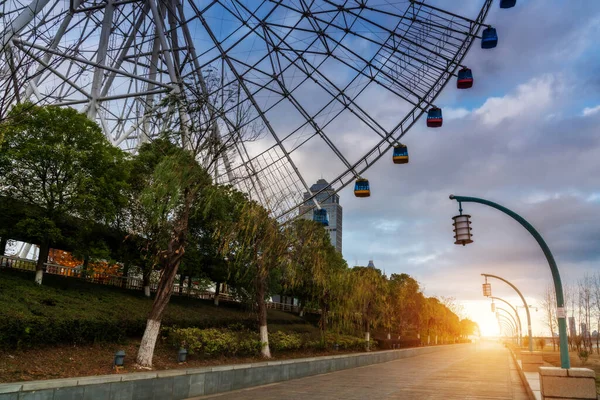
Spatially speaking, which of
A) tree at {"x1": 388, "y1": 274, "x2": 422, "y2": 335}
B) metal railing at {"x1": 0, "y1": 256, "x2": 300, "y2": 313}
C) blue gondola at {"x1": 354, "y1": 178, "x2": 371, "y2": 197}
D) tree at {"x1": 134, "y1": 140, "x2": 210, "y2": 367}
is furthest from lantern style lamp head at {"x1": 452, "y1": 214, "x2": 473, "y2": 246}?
tree at {"x1": 388, "y1": 274, "x2": 422, "y2": 335}

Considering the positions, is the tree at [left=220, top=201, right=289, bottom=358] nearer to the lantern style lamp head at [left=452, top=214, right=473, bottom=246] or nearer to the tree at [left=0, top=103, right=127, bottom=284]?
the tree at [left=0, top=103, right=127, bottom=284]

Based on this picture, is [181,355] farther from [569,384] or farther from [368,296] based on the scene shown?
[368,296]

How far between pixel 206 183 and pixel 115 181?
23.1ft

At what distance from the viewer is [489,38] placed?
22.4 m

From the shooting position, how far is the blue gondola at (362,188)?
24.7m

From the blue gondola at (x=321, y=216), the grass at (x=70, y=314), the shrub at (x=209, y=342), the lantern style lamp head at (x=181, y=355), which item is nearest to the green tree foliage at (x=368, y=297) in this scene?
the blue gondola at (x=321, y=216)

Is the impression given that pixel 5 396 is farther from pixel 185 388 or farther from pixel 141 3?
pixel 141 3

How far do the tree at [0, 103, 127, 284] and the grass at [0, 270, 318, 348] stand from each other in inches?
75.0

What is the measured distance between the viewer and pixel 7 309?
12.9 m

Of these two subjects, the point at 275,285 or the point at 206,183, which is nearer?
the point at 206,183

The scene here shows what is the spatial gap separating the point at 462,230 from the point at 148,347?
8.80 m

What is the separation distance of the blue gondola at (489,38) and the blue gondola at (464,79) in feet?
4.85

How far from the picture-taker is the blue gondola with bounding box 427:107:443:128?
961 inches

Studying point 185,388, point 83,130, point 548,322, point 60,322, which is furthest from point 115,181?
point 548,322
